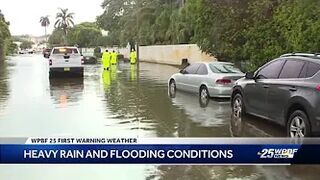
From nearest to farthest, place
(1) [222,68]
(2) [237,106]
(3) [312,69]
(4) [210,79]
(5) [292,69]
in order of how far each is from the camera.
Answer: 1. (3) [312,69]
2. (5) [292,69]
3. (2) [237,106]
4. (4) [210,79]
5. (1) [222,68]

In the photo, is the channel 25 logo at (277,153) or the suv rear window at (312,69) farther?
the suv rear window at (312,69)

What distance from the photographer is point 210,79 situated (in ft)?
50.2

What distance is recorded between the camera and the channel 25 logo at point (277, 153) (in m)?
4.55

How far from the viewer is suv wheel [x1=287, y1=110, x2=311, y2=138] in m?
7.98

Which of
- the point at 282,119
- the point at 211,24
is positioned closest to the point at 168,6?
the point at 211,24

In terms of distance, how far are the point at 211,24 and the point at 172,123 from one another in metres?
14.8

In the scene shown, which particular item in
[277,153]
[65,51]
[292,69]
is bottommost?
[277,153]

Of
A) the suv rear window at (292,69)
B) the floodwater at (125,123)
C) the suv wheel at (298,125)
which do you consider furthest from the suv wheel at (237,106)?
the suv wheel at (298,125)

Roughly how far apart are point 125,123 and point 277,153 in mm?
6585

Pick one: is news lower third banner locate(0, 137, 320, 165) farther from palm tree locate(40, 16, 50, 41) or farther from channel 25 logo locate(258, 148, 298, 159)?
palm tree locate(40, 16, 50, 41)

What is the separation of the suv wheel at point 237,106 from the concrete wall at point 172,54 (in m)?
21.2

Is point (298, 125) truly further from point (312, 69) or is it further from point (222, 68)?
point (222, 68)

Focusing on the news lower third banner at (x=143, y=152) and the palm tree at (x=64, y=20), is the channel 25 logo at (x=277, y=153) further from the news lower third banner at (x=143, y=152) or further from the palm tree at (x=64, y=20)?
the palm tree at (x=64, y=20)

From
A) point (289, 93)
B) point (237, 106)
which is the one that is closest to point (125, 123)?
point (237, 106)
